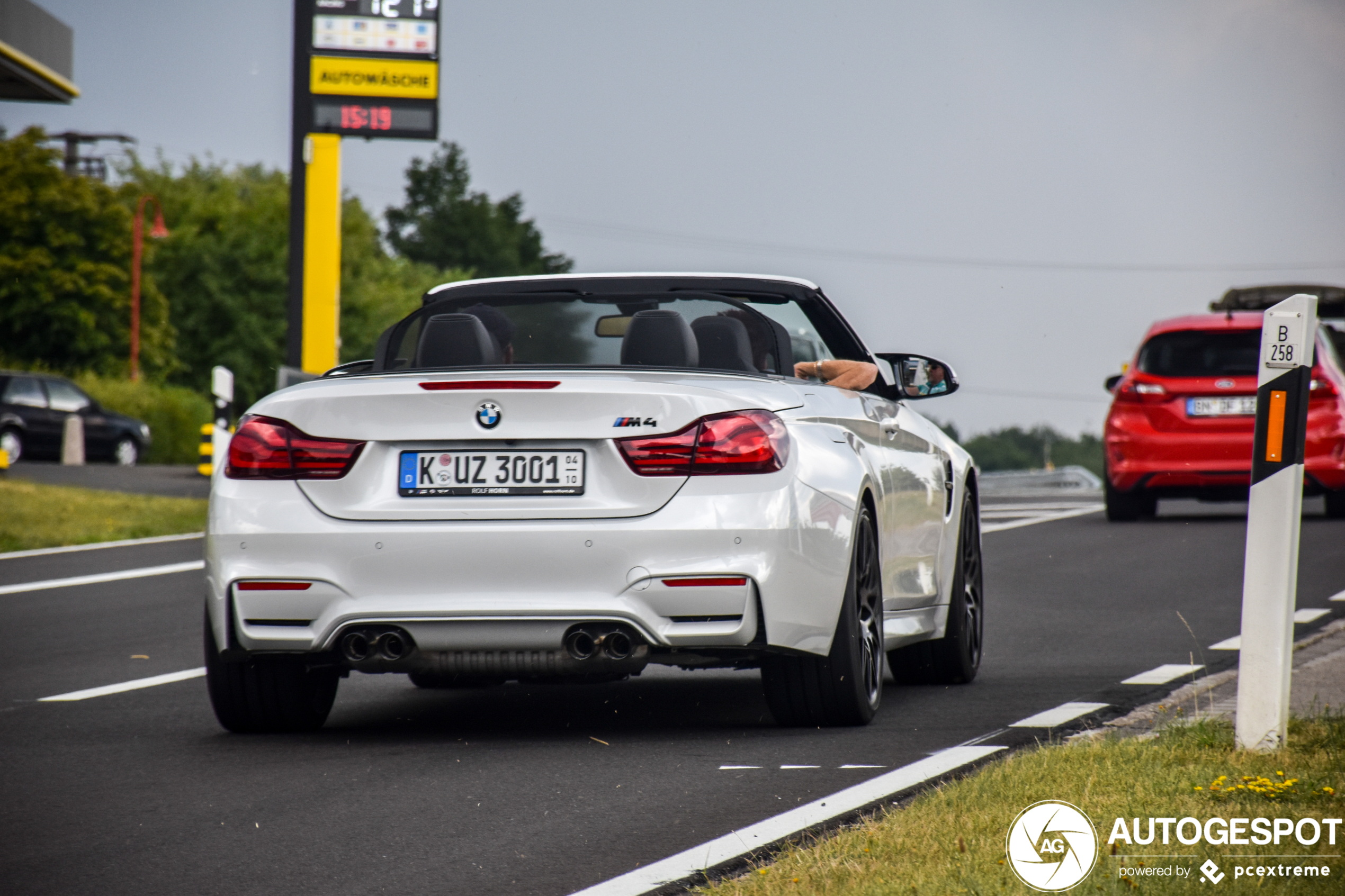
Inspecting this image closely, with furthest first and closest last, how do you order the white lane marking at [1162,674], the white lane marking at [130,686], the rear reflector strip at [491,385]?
the white lane marking at [130,686], the white lane marking at [1162,674], the rear reflector strip at [491,385]

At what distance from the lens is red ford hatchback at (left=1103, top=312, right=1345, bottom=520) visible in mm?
17859

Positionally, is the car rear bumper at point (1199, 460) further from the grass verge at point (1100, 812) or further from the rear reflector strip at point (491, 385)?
the rear reflector strip at point (491, 385)

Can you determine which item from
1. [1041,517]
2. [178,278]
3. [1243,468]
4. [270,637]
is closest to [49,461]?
[1041,517]

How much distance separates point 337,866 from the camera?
4.74m

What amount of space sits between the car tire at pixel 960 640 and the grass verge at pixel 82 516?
10.3m

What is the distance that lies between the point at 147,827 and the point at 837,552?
7.57ft

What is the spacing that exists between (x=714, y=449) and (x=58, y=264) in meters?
57.8

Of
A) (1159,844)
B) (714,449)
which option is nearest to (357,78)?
(714,449)

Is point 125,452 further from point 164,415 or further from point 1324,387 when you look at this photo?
point 1324,387

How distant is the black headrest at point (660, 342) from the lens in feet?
22.3

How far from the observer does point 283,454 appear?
642cm

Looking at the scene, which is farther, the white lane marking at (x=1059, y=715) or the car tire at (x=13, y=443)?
the car tire at (x=13, y=443)

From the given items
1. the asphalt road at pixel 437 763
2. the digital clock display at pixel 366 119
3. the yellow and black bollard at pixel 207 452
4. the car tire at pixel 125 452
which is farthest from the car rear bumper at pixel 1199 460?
the car tire at pixel 125 452

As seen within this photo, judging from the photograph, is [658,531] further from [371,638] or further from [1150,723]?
[1150,723]
